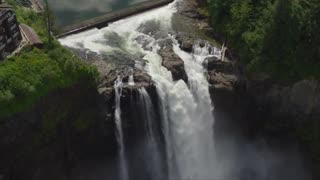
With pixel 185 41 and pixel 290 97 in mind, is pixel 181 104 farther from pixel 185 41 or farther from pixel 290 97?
pixel 290 97

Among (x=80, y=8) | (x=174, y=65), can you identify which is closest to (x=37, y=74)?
(x=174, y=65)

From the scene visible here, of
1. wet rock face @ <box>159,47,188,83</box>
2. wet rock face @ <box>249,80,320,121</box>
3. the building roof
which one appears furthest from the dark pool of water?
wet rock face @ <box>249,80,320,121</box>

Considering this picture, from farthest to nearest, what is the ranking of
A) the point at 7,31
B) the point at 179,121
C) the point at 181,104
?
the point at 179,121, the point at 181,104, the point at 7,31

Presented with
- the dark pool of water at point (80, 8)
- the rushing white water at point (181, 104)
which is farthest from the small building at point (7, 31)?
the dark pool of water at point (80, 8)

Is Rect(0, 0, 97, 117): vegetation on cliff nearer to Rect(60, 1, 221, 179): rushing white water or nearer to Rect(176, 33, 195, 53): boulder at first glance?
Rect(60, 1, 221, 179): rushing white water

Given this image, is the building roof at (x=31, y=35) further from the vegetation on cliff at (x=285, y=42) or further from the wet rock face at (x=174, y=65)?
the vegetation on cliff at (x=285, y=42)

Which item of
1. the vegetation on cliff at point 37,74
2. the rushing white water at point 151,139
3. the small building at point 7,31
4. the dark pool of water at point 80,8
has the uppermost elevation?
the small building at point 7,31
